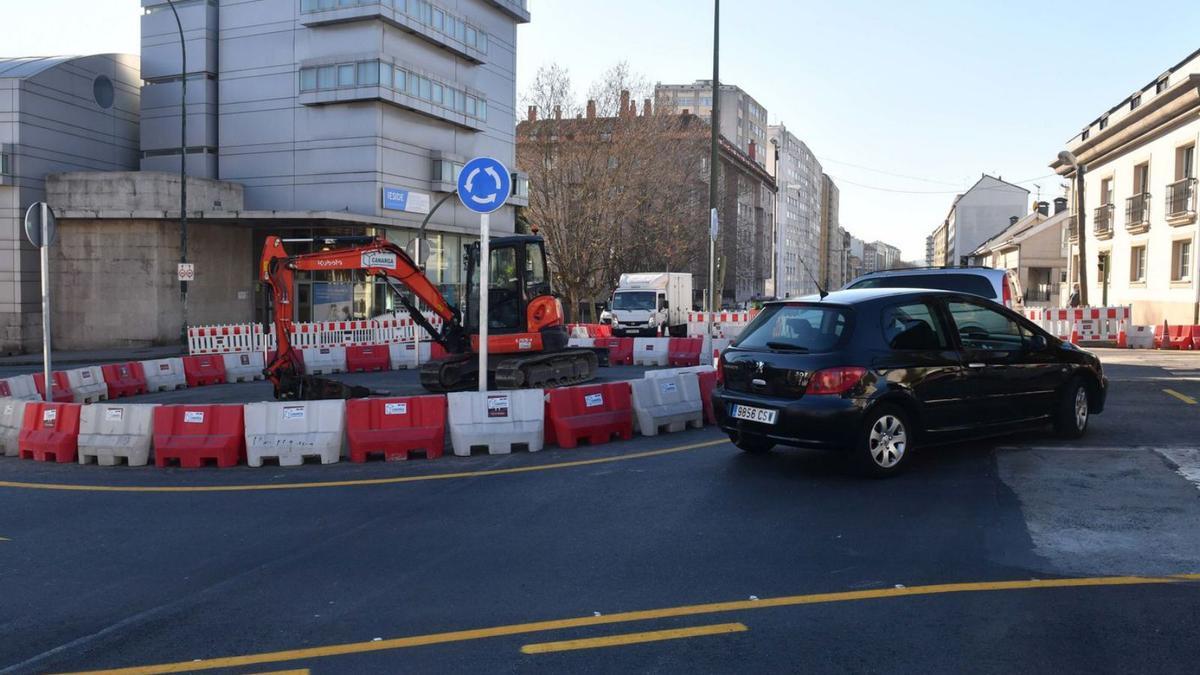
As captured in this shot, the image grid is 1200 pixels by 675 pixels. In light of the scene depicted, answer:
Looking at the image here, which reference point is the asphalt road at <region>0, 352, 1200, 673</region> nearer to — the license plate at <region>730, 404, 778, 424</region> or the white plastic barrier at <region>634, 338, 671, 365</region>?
the license plate at <region>730, 404, 778, 424</region>

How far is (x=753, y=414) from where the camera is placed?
27.2ft

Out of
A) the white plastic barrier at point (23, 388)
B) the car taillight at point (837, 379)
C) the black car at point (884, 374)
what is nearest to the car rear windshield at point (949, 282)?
the black car at point (884, 374)

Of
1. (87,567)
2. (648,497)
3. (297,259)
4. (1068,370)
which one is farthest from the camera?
(297,259)

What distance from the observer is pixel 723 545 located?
6281 millimetres

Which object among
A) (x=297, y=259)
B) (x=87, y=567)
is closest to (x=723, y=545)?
(x=87, y=567)

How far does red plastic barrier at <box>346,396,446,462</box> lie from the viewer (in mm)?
10258

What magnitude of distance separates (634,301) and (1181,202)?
1818 cm

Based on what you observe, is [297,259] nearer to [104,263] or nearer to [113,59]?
[104,263]

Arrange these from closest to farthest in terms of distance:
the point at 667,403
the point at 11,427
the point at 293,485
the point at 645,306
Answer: the point at 293,485
the point at 11,427
the point at 667,403
the point at 645,306

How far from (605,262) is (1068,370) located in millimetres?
35768

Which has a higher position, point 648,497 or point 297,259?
point 297,259

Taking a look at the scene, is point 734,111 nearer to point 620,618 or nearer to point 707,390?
point 707,390

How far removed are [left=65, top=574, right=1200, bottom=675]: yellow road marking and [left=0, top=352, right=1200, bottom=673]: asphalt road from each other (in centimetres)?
2

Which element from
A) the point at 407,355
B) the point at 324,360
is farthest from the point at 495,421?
the point at 407,355
